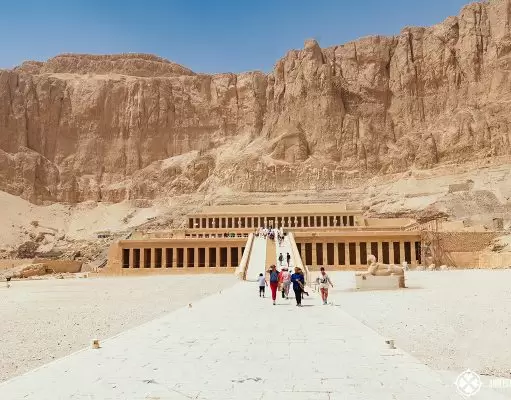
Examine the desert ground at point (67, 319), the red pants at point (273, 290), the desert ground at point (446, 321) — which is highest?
the red pants at point (273, 290)

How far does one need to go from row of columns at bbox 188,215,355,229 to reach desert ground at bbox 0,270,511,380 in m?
39.5

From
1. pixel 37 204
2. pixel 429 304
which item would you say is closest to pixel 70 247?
pixel 37 204

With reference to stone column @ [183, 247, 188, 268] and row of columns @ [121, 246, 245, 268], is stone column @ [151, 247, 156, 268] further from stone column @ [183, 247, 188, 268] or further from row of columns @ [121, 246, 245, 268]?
stone column @ [183, 247, 188, 268]

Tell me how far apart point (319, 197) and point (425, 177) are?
15738 millimetres

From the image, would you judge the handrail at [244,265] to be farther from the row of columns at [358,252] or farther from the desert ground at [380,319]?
the row of columns at [358,252]

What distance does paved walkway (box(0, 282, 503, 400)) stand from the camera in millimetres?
6648

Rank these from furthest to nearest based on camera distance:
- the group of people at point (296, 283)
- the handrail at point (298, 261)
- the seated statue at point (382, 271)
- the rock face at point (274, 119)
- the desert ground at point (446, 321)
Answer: the rock face at point (274, 119) < the handrail at point (298, 261) < the seated statue at point (382, 271) < the group of people at point (296, 283) < the desert ground at point (446, 321)

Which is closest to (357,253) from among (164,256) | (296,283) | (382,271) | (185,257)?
(185,257)

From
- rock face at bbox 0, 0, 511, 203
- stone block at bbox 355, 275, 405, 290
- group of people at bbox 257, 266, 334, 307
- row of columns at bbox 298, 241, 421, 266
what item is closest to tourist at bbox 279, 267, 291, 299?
group of people at bbox 257, 266, 334, 307

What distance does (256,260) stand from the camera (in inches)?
1449

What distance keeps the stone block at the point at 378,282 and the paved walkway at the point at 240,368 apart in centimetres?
1207

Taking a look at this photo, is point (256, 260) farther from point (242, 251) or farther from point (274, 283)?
point (274, 283)
